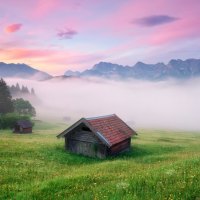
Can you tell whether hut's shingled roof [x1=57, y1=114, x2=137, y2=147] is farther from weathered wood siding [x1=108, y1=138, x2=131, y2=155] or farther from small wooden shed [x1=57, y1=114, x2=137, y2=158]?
weathered wood siding [x1=108, y1=138, x2=131, y2=155]

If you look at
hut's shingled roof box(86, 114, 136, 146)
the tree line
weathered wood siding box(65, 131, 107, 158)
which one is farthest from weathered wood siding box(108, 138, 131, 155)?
the tree line

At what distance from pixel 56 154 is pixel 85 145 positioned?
408cm

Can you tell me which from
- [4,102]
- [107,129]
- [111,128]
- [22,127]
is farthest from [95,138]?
[4,102]

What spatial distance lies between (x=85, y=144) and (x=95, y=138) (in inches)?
65.5

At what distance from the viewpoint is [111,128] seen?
37.5m

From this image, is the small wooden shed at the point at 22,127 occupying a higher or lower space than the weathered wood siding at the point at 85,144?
lower

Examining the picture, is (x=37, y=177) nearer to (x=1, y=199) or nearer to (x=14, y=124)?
(x=1, y=199)

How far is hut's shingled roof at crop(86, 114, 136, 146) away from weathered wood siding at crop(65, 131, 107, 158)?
3.72 feet

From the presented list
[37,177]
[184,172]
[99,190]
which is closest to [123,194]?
[99,190]

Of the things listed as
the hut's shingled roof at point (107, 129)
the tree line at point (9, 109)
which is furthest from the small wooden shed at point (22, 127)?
the hut's shingled roof at point (107, 129)

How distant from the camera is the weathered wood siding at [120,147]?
3469cm

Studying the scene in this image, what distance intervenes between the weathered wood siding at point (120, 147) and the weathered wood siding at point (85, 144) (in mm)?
1199

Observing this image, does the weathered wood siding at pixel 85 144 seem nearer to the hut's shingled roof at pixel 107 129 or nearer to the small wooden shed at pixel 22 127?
the hut's shingled roof at pixel 107 129

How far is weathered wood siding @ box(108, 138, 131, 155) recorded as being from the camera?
3469 cm
